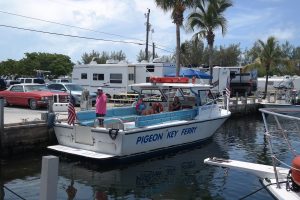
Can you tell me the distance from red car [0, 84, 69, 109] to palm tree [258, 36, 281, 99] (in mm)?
20977

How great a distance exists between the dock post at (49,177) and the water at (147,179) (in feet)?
16.0

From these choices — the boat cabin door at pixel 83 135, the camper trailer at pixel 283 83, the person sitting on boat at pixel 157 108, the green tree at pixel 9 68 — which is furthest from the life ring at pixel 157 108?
the green tree at pixel 9 68

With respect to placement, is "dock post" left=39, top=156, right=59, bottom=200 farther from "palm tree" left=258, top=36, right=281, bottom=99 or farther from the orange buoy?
"palm tree" left=258, top=36, right=281, bottom=99

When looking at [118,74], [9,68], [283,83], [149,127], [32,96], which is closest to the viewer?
[149,127]

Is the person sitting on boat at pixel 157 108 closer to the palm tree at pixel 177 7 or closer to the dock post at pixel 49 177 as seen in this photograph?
the palm tree at pixel 177 7

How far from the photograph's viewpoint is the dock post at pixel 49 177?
4.73 m

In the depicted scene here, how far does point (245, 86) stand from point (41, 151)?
27374 millimetres

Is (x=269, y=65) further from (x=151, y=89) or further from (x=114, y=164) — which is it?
(x=114, y=164)

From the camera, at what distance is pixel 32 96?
21156mm

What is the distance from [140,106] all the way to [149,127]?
326cm

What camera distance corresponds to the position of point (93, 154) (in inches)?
480

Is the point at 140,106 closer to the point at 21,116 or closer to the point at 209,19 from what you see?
the point at 21,116

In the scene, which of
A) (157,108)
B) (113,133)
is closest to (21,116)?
(157,108)

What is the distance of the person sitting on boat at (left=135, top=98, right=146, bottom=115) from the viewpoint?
53.5ft
